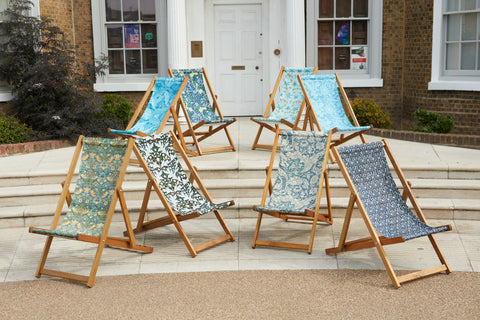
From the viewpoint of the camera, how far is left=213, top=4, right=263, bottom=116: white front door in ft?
35.9

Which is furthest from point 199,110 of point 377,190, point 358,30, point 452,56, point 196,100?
point 452,56

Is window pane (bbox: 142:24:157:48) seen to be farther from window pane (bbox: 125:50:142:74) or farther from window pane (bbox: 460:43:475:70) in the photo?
window pane (bbox: 460:43:475:70)

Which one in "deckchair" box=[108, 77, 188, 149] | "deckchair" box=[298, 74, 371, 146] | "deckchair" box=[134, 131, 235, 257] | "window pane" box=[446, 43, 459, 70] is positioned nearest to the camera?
"deckchair" box=[134, 131, 235, 257]

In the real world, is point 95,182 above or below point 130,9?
below

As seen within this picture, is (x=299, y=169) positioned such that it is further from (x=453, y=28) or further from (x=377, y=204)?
(x=453, y=28)

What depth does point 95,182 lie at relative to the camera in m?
5.46

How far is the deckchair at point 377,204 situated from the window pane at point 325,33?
6.04 meters

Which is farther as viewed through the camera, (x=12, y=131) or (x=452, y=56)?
(x=452, y=56)

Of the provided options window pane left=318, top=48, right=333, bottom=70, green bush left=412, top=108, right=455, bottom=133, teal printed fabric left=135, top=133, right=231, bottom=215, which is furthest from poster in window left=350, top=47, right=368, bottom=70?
teal printed fabric left=135, top=133, right=231, bottom=215

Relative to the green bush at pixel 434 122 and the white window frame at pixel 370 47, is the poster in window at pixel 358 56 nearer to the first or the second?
the white window frame at pixel 370 47

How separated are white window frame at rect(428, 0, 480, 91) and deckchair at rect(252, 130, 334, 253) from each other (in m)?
5.34

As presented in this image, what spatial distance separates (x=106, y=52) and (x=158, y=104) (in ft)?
11.8

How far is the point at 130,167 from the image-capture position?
736 cm

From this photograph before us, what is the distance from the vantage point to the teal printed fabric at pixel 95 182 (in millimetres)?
5355
